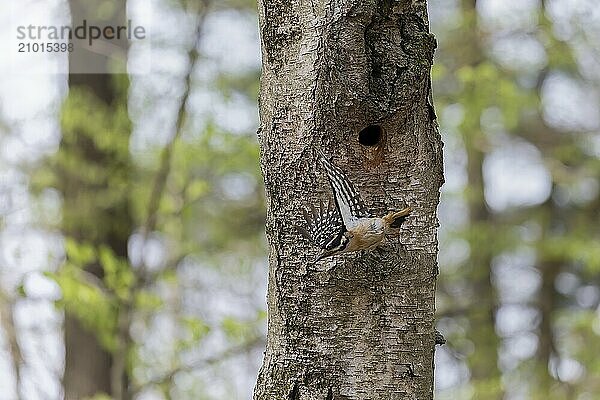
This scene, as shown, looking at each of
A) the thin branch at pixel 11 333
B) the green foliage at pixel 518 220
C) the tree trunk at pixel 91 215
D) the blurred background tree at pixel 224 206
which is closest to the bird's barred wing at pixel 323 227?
the blurred background tree at pixel 224 206

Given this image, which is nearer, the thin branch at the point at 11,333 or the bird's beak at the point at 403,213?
the bird's beak at the point at 403,213

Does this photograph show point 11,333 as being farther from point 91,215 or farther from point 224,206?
point 224,206

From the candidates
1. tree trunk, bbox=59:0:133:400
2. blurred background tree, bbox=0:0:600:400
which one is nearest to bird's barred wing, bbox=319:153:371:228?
blurred background tree, bbox=0:0:600:400

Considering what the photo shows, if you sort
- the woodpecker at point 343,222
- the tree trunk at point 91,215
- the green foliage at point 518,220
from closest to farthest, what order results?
1. the woodpecker at point 343,222
2. the tree trunk at point 91,215
3. the green foliage at point 518,220

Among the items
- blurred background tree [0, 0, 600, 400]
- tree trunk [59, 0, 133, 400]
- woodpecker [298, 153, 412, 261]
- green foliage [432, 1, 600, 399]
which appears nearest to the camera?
woodpecker [298, 153, 412, 261]

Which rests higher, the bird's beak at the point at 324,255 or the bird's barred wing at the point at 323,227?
the bird's barred wing at the point at 323,227

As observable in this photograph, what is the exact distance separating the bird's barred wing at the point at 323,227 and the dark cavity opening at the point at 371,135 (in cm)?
11

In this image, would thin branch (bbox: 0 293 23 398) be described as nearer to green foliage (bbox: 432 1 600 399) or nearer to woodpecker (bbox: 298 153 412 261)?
green foliage (bbox: 432 1 600 399)

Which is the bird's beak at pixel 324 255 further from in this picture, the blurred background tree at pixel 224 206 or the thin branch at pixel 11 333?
the thin branch at pixel 11 333

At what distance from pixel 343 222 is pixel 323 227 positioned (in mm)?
39

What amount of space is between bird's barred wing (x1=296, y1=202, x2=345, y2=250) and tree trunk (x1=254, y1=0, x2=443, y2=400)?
1 cm

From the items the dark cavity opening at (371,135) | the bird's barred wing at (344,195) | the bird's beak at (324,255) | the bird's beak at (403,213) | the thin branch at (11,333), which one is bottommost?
the thin branch at (11,333)

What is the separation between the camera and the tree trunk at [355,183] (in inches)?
47.8

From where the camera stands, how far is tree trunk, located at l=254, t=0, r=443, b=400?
1.21 m
